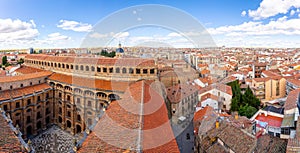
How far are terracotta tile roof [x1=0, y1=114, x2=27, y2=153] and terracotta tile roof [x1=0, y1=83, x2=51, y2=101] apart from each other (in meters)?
13.2

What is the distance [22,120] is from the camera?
24016 millimetres

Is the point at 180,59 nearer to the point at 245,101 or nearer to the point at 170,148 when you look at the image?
the point at 245,101

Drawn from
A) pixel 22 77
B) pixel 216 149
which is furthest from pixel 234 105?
pixel 22 77

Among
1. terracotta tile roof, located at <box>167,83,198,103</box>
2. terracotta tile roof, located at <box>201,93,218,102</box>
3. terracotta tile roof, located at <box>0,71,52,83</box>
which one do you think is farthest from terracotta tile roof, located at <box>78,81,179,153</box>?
terracotta tile roof, located at <box>201,93,218,102</box>

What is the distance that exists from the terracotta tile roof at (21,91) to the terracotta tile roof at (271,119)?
2487 centimetres

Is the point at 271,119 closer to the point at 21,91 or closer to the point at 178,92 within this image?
the point at 178,92

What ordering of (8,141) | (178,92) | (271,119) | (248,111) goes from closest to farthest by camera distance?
1. (8,141)
2. (271,119)
3. (248,111)
4. (178,92)

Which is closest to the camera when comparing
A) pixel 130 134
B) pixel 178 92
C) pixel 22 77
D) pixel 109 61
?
pixel 130 134

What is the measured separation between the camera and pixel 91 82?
76.5 feet

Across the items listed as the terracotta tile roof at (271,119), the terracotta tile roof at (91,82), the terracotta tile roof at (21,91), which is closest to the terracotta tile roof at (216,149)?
the terracotta tile roof at (91,82)

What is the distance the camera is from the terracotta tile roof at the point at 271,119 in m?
20.7

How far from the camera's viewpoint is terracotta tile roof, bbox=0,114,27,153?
877cm

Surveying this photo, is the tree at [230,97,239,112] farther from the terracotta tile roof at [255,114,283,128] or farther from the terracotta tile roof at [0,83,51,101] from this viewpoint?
the terracotta tile roof at [0,83,51,101]

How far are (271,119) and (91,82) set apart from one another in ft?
62.1
